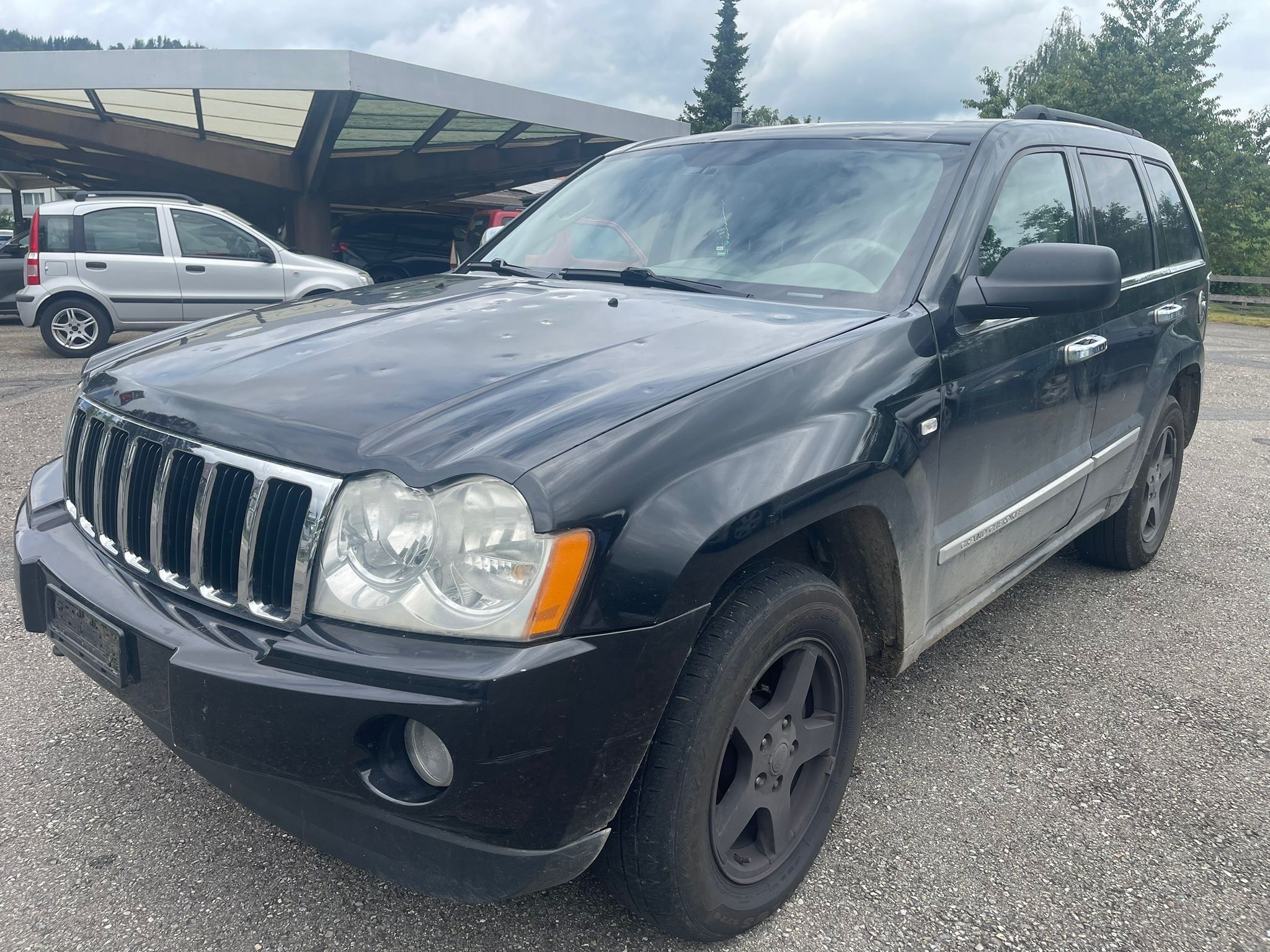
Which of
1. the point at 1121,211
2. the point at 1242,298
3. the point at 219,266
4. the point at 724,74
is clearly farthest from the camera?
the point at 724,74

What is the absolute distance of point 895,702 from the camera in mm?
3125

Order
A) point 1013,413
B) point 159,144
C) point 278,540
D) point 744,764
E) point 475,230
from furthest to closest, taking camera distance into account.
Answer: point 475,230 < point 159,144 < point 1013,413 < point 744,764 < point 278,540

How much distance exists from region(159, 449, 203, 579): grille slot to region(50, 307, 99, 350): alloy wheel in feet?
32.2

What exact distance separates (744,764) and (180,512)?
1.23m

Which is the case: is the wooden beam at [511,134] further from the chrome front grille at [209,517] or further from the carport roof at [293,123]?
the chrome front grille at [209,517]

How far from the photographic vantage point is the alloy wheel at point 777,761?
1.99 m

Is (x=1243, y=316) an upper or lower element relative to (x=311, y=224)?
lower

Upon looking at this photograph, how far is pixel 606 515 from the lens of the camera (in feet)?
5.38

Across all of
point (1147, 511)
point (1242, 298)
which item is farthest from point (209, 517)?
point (1242, 298)

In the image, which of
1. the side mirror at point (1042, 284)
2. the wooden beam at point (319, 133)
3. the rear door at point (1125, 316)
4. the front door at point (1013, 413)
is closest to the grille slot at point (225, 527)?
the front door at point (1013, 413)

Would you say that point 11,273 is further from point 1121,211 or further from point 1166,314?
point 1166,314

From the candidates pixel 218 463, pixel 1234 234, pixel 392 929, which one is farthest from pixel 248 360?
pixel 1234 234

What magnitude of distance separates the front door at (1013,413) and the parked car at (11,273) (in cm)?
1294

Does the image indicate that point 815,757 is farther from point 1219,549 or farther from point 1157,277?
point 1219,549
